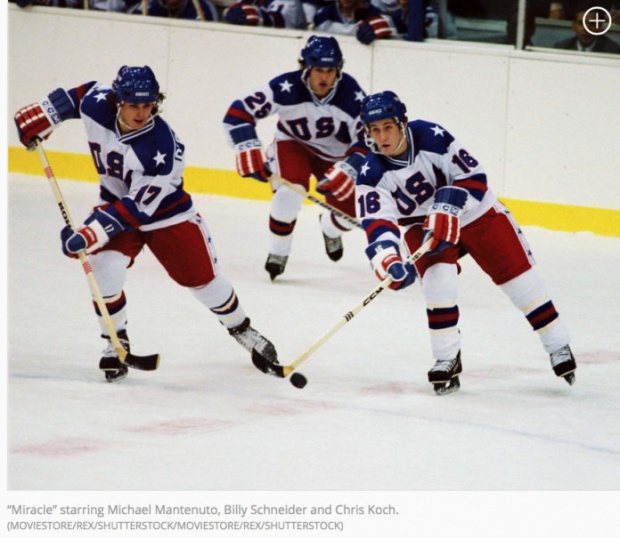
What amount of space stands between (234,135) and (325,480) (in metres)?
2.36

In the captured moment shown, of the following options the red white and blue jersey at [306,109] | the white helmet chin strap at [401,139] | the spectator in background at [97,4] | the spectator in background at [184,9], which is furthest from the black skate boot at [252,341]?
the spectator in background at [97,4]

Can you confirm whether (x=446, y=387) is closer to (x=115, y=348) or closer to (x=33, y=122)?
(x=115, y=348)

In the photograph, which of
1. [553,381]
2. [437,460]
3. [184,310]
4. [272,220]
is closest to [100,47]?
[272,220]

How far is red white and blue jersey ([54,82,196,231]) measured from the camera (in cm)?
414

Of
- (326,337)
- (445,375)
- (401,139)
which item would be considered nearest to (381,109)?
(401,139)

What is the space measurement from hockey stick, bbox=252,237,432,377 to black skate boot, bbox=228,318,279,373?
3 centimetres

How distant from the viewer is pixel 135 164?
4141mm

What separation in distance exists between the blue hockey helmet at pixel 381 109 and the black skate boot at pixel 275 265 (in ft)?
6.14

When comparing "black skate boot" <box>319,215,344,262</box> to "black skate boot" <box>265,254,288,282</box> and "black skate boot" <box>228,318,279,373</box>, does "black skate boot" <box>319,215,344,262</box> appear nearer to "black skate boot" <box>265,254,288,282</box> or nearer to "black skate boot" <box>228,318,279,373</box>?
"black skate boot" <box>265,254,288,282</box>

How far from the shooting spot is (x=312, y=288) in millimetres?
5789

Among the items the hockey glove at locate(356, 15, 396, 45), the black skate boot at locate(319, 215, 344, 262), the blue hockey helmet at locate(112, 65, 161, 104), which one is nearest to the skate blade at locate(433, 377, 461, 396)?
the blue hockey helmet at locate(112, 65, 161, 104)
